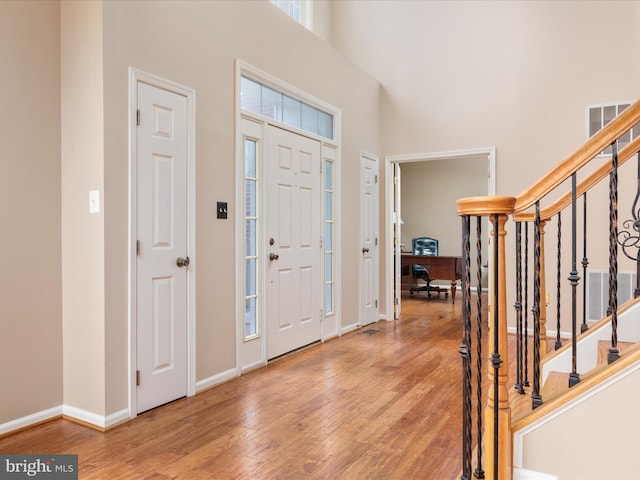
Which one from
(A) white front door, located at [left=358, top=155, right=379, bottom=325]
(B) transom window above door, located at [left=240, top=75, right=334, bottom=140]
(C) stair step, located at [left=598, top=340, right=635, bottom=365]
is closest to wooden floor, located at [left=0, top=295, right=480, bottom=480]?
(C) stair step, located at [left=598, top=340, right=635, bottom=365]

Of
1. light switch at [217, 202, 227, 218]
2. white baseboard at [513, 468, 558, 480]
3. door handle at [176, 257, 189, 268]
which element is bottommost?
white baseboard at [513, 468, 558, 480]

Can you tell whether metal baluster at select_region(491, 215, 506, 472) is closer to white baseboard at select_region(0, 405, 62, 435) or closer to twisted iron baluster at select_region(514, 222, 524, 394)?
twisted iron baluster at select_region(514, 222, 524, 394)

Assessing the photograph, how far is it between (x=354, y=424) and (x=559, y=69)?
4.23 meters

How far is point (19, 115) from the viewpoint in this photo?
2.57 metres

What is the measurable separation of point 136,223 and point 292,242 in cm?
167

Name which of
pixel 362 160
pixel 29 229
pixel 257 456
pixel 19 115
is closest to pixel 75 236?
pixel 29 229

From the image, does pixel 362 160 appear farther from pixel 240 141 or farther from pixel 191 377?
pixel 191 377

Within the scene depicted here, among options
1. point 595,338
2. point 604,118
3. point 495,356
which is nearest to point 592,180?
point 595,338

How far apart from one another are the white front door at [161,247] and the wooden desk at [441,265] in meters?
5.03

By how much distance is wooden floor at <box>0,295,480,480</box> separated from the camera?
216 centimetres

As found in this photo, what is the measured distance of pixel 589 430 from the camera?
1.57m

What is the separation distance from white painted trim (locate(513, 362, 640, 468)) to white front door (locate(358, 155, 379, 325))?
3.72 metres

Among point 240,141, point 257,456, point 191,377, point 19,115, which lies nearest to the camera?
point 257,456

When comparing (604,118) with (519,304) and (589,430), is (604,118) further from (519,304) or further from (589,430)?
(589,430)
